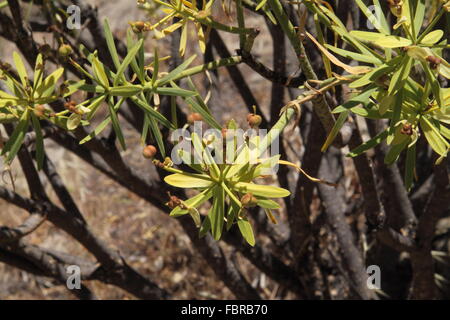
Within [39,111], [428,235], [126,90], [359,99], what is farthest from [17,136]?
[428,235]

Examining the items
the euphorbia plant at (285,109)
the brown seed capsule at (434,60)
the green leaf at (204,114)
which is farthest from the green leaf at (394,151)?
the green leaf at (204,114)

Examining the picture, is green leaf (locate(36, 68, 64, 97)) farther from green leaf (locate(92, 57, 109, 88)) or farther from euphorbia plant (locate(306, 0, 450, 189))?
euphorbia plant (locate(306, 0, 450, 189))

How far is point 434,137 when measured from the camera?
717 mm

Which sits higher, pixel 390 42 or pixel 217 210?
pixel 390 42

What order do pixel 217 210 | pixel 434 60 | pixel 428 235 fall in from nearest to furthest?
pixel 434 60, pixel 217 210, pixel 428 235

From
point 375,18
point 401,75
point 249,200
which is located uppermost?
point 375,18

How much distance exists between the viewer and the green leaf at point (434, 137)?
71 cm

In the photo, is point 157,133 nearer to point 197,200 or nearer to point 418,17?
point 197,200

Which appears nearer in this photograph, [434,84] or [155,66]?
[434,84]

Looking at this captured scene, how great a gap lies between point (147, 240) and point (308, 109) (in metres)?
1.11

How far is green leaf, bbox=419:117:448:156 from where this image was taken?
709mm

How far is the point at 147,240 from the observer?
2.40 m

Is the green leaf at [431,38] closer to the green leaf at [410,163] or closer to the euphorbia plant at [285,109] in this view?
the euphorbia plant at [285,109]

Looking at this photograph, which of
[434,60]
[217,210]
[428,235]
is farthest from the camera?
[428,235]
